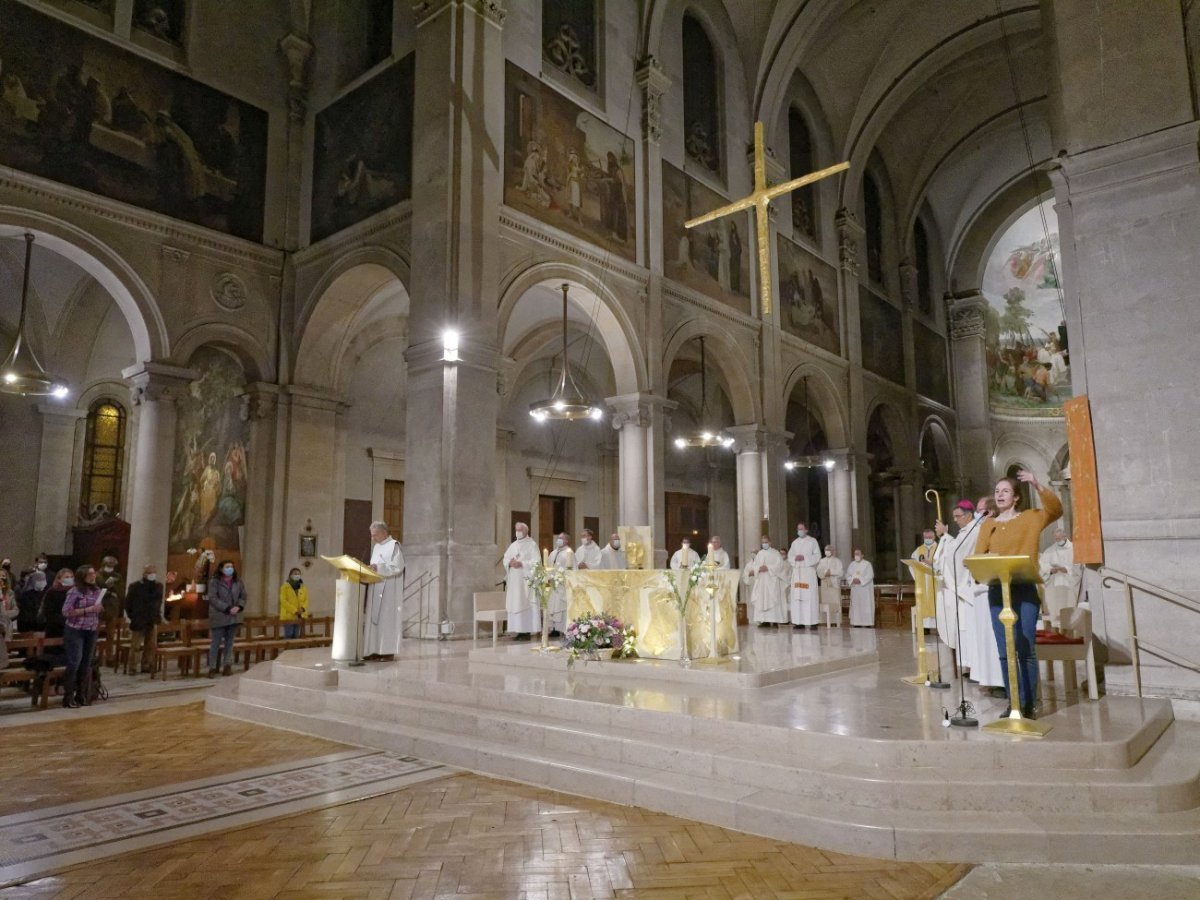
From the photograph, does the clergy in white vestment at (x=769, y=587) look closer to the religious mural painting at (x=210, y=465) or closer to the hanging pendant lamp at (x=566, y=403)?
the hanging pendant lamp at (x=566, y=403)

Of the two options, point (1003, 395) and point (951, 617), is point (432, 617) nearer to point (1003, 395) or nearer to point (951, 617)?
point (951, 617)

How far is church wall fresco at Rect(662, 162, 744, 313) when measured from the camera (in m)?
15.3

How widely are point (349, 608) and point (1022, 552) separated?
609 cm

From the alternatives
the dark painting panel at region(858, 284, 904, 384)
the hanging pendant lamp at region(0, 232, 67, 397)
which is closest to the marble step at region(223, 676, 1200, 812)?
the hanging pendant lamp at region(0, 232, 67, 397)

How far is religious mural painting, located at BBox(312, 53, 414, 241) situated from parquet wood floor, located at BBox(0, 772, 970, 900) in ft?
31.7

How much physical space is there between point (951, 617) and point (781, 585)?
6.35 metres

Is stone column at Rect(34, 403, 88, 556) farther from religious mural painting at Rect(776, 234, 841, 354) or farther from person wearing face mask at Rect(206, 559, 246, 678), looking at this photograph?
religious mural painting at Rect(776, 234, 841, 354)

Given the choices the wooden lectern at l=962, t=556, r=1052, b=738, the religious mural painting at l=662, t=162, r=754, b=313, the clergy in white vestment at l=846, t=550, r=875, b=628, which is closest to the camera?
the wooden lectern at l=962, t=556, r=1052, b=738

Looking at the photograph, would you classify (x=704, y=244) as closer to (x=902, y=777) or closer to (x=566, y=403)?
(x=566, y=403)

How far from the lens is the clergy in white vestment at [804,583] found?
42.4 ft

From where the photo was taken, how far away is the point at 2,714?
7.89 m

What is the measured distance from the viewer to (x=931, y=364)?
2567 centimetres

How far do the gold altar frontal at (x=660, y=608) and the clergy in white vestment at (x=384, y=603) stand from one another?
6.36ft

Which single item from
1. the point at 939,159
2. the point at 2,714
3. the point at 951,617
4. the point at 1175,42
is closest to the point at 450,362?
the point at 2,714
